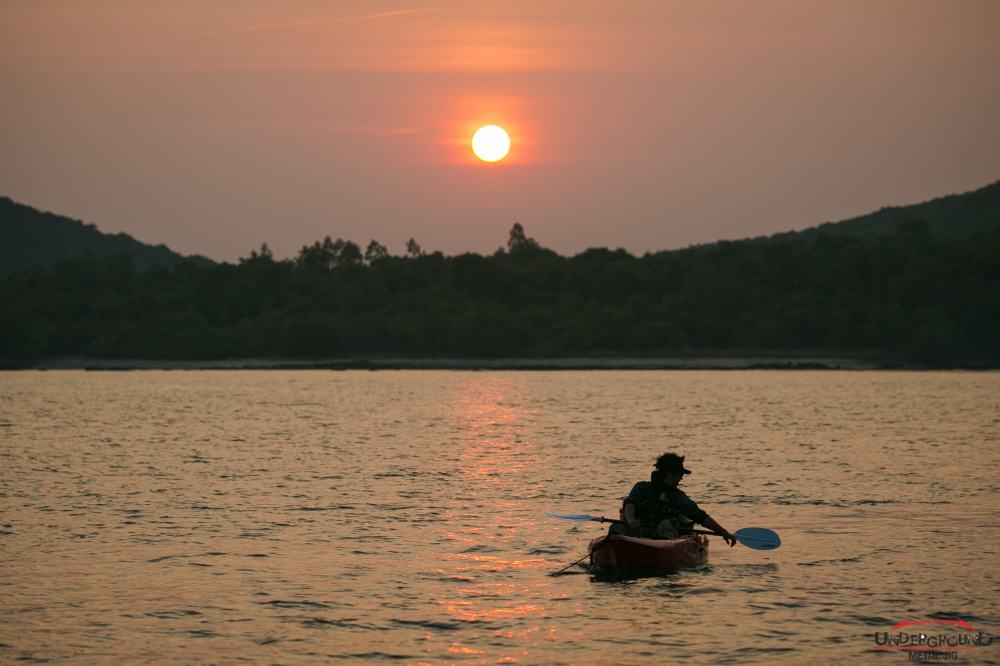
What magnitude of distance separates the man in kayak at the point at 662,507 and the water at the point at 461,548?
1071 millimetres

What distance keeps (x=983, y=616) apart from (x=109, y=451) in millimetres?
49215

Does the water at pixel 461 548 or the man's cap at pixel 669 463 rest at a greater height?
the man's cap at pixel 669 463

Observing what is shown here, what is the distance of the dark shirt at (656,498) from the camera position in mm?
26906

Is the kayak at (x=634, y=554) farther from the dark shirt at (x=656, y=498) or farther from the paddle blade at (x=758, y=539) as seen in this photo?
the paddle blade at (x=758, y=539)

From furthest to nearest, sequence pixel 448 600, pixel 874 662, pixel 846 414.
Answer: pixel 846 414, pixel 448 600, pixel 874 662

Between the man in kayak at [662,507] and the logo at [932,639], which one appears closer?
the logo at [932,639]

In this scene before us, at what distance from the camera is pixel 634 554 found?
26328 mm

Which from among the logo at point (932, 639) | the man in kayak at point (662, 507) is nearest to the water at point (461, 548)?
the logo at point (932, 639)

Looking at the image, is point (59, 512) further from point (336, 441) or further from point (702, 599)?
point (336, 441)

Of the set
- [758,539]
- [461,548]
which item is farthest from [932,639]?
[461,548]

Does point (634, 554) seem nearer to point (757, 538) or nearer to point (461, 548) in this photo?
point (757, 538)

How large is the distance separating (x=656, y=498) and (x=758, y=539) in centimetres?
355

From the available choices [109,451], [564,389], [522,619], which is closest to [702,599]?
[522,619]

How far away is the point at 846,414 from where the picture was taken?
100562mm
